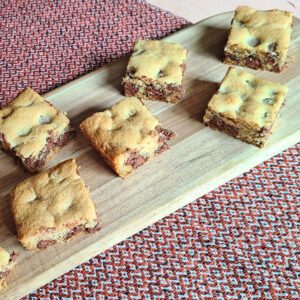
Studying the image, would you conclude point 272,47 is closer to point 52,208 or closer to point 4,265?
point 52,208

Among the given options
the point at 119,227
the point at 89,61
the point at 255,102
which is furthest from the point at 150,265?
the point at 89,61

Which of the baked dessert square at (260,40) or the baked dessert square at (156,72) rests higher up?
the baked dessert square at (260,40)

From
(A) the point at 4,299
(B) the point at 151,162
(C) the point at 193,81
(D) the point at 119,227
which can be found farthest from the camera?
(C) the point at 193,81

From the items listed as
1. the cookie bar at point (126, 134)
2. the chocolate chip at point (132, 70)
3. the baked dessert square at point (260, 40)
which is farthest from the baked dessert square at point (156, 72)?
the baked dessert square at point (260, 40)

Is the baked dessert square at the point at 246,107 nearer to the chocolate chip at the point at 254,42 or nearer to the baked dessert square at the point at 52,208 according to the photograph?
the chocolate chip at the point at 254,42

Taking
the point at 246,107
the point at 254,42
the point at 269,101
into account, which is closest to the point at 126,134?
the point at 246,107

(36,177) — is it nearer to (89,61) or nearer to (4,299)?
(4,299)

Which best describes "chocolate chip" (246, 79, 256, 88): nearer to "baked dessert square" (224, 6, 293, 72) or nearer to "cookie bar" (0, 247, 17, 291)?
"baked dessert square" (224, 6, 293, 72)
